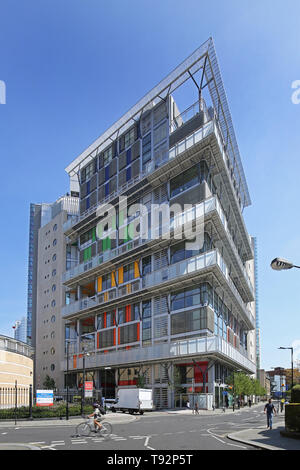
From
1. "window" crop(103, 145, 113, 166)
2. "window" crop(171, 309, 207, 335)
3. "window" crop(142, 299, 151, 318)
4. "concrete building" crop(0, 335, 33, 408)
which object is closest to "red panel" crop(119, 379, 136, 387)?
"window" crop(142, 299, 151, 318)

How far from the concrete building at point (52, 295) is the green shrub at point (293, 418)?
206 feet

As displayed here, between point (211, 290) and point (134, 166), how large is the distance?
22.0 metres

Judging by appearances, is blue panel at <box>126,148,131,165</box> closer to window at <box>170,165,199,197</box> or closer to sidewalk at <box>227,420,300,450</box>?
window at <box>170,165,199,197</box>

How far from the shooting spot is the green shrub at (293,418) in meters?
24.0

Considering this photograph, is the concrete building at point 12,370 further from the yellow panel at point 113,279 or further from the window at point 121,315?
the yellow panel at point 113,279

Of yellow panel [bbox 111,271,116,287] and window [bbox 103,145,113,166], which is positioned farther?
window [bbox 103,145,113,166]

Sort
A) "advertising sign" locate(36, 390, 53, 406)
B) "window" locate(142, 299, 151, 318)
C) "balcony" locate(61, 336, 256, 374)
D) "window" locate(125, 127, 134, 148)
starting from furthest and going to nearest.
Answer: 1. "window" locate(125, 127, 134, 148)
2. "window" locate(142, 299, 151, 318)
3. "balcony" locate(61, 336, 256, 374)
4. "advertising sign" locate(36, 390, 53, 406)

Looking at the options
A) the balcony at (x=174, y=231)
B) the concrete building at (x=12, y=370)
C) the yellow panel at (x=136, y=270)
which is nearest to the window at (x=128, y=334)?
the yellow panel at (x=136, y=270)

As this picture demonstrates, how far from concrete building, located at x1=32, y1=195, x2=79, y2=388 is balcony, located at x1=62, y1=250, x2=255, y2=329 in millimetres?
10650

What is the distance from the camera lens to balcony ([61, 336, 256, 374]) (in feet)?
180

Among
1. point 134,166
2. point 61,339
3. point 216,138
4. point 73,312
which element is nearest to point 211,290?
point 216,138
